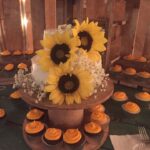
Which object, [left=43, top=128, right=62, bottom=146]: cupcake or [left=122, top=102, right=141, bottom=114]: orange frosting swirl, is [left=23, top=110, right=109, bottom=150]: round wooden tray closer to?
[left=43, top=128, right=62, bottom=146]: cupcake

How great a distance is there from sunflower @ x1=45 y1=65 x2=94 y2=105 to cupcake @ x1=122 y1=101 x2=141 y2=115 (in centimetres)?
35

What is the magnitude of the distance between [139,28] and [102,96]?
73 centimetres

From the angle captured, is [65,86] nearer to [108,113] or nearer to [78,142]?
[78,142]

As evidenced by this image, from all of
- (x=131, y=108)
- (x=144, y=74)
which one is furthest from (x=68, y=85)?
(x=144, y=74)

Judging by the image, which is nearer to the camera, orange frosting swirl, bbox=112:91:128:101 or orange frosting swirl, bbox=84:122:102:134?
orange frosting swirl, bbox=84:122:102:134

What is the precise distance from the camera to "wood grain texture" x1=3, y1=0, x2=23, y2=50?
3.89ft

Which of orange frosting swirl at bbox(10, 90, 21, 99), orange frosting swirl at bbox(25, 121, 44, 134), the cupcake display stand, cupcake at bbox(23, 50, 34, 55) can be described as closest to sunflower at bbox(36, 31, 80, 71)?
the cupcake display stand

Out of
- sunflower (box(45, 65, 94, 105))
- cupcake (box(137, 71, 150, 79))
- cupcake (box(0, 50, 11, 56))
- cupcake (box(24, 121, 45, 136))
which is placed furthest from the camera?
cupcake (box(0, 50, 11, 56))

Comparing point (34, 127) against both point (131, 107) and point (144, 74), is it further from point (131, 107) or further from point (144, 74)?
point (144, 74)

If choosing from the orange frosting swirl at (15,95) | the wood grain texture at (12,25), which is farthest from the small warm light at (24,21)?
the orange frosting swirl at (15,95)

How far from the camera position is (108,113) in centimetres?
89

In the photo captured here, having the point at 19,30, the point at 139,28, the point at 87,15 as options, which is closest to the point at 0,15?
the point at 19,30

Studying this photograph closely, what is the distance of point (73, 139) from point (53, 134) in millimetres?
65

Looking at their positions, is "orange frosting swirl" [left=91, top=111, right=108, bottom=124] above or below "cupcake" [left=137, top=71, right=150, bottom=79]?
below
